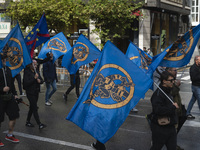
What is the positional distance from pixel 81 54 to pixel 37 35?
1.95 metres

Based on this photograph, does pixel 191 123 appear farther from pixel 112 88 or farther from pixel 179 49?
pixel 112 88

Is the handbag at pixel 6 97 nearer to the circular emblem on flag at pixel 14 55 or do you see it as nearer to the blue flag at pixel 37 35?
the circular emblem on flag at pixel 14 55

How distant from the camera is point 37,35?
9062 mm

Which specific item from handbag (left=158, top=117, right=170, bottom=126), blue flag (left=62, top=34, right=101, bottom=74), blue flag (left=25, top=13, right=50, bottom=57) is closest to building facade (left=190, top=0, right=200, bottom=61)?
blue flag (left=62, top=34, right=101, bottom=74)

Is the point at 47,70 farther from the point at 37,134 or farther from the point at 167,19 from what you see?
the point at 167,19

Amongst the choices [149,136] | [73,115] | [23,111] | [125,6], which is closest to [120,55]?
[73,115]

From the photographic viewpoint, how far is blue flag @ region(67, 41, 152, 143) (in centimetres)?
467

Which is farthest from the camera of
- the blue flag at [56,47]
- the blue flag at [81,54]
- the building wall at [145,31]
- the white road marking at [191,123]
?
the building wall at [145,31]

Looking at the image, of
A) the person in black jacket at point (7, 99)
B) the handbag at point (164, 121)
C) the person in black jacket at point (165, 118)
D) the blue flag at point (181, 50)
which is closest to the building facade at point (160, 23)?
the blue flag at point (181, 50)

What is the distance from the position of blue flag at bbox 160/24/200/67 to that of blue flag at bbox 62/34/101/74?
4.24 metres

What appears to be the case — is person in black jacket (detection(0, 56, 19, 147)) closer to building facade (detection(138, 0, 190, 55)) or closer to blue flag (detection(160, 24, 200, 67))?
blue flag (detection(160, 24, 200, 67))

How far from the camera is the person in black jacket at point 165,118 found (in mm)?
4215

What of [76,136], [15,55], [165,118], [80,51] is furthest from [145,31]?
[165,118]

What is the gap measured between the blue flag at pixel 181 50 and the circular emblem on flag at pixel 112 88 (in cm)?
166
